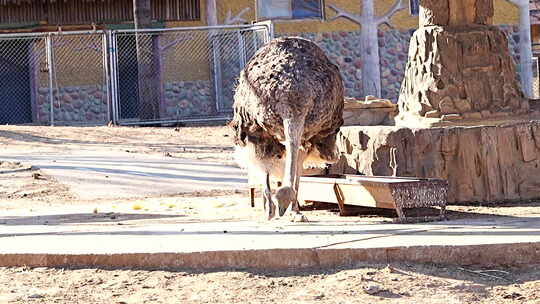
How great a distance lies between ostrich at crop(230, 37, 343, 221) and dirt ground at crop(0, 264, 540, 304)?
1.33 meters

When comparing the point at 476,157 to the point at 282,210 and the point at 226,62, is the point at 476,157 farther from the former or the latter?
the point at 226,62

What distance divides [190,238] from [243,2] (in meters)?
17.2

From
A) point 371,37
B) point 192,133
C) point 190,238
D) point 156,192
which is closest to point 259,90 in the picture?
point 190,238

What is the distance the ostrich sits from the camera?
810 cm

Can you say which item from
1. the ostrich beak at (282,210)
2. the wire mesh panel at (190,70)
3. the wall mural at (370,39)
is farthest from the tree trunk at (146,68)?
the ostrich beak at (282,210)

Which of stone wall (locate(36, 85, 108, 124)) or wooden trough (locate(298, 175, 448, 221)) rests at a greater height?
stone wall (locate(36, 85, 108, 124))

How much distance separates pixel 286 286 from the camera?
642 centimetres

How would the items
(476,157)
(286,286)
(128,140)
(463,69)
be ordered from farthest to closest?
(128,140) → (463,69) → (476,157) → (286,286)

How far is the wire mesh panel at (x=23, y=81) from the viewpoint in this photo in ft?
76.2

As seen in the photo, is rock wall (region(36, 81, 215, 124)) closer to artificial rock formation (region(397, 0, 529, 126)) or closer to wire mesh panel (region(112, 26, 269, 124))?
wire mesh panel (region(112, 26, 269, 124))

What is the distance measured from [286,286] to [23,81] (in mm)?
18259

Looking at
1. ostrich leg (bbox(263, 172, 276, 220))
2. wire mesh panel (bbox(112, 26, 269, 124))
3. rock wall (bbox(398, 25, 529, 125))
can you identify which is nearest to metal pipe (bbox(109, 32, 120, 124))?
wire mesh panel (bbox(112, 26, 269, 124))

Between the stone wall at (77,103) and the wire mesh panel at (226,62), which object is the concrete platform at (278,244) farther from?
the stone wall at (77,103)

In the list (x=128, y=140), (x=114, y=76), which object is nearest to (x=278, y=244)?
(x=128, y=140)
